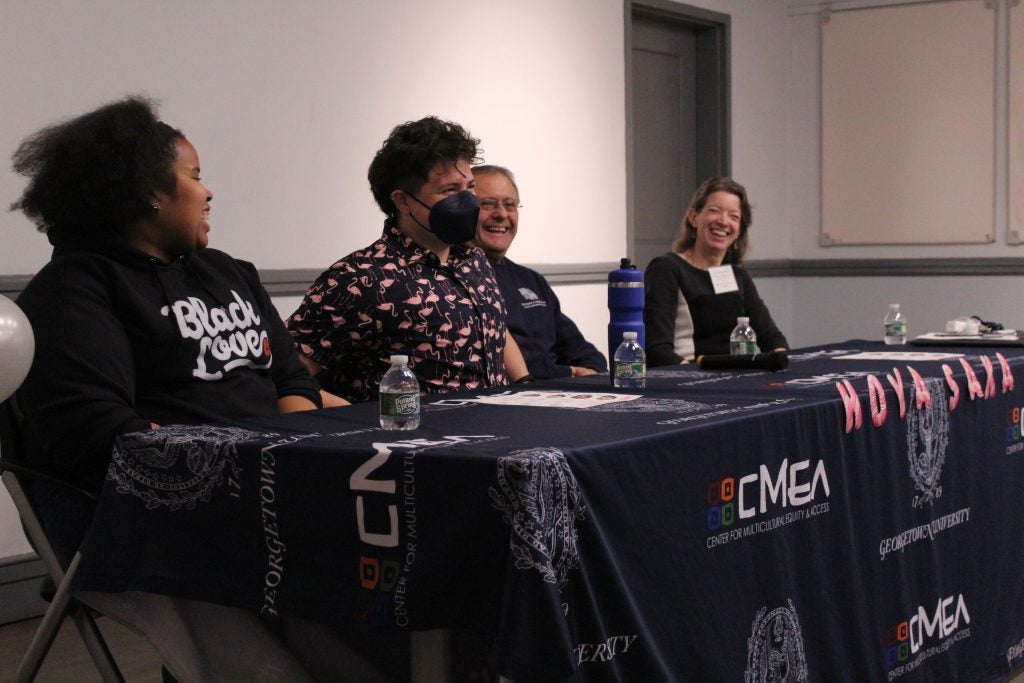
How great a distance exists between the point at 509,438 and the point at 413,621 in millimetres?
300

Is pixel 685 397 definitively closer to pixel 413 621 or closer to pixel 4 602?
pixel 413 621

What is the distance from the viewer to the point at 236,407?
7.75 feet

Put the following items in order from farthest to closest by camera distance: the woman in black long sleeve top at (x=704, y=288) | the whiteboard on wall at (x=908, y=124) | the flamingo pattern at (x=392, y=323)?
the whiteboard on wall at (x=908, y=124) < the woman in black long sleeve top at (x=704, y=288) < the flamingo pattern at (x=392, y=323)

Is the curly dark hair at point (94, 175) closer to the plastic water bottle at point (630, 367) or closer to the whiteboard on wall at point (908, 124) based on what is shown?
the plastic water bottle at point (630, 367)

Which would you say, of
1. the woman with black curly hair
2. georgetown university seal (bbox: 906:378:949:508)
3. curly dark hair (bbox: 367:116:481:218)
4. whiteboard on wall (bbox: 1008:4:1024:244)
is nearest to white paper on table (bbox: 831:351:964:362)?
georgetown university seal (bbox: 906:378:949:508)

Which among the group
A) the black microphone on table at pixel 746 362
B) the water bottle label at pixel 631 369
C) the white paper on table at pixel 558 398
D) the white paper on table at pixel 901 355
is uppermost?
the water bottle label at pixel 631 369

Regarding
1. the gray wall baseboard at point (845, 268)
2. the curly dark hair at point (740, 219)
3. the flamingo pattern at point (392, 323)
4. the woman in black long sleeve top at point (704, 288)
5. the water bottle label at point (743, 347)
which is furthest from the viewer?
the gray wall baseboard at point (845, 268)

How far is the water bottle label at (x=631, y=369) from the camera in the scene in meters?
2.57

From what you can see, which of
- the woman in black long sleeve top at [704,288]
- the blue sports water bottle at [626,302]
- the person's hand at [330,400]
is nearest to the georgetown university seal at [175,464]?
the person's hand at [330,400]

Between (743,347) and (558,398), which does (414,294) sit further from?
(743,347)

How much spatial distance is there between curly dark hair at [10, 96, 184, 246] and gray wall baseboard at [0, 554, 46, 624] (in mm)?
1548

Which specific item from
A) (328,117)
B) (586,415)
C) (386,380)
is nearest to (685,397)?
(586,415)

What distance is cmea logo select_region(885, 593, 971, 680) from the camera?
2.38 m

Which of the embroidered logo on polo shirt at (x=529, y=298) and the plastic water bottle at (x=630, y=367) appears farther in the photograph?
the embroidered logo on polo shirt at (x=529, y=298)
